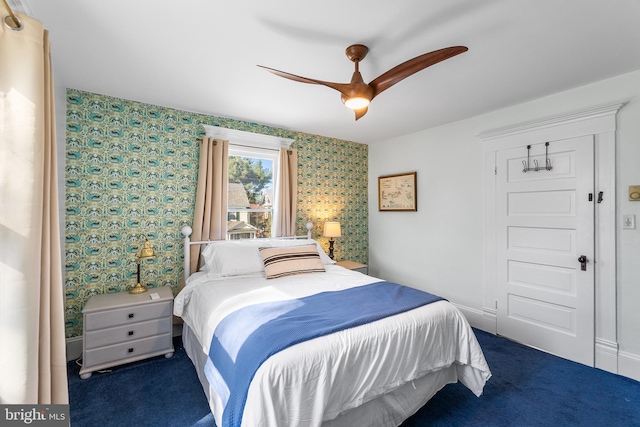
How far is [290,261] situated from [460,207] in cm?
219

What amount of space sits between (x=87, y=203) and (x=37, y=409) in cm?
201

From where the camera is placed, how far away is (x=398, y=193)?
421 cm

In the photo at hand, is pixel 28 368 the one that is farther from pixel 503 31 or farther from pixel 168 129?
pixel 503 31

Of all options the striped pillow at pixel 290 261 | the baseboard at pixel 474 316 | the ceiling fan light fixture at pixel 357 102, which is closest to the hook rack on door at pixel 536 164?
the baseboard at pixel 474 316

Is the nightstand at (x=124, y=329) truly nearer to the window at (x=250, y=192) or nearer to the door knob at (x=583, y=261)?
the window at (x=250, y=192)

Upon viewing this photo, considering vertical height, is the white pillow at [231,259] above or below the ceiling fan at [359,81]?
below

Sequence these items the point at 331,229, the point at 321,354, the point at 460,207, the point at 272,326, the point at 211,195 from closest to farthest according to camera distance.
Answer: the point at 321,354 < the point at 272,326 < the point at 211,195 < the point at 460,207 < the point at 331,229

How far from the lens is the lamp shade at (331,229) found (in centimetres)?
395

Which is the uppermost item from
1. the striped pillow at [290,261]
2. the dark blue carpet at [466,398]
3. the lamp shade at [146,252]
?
the lamp shade at [146,252]

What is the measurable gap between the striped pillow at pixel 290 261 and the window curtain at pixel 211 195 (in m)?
0.66

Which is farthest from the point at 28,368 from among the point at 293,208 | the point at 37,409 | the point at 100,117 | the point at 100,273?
the point at 293,208

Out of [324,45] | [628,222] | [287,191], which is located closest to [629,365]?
[628,222]
